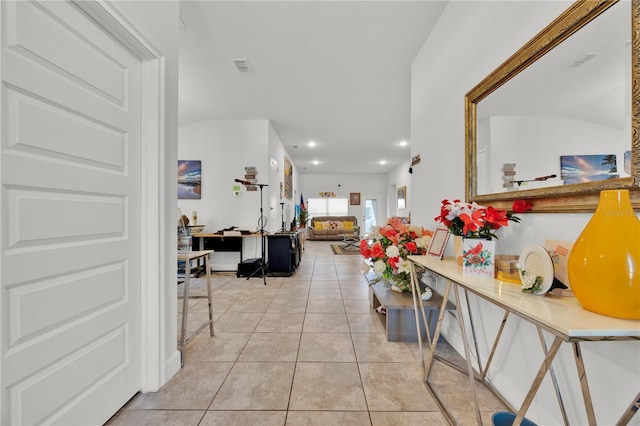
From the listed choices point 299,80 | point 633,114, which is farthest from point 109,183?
point 299,80

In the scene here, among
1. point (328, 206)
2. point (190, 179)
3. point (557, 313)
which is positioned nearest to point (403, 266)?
point (557, 313)

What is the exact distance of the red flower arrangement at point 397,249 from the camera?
2.19 metres

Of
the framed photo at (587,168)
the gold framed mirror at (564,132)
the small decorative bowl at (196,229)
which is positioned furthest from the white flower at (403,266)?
the small decorative bowl at (196,229)

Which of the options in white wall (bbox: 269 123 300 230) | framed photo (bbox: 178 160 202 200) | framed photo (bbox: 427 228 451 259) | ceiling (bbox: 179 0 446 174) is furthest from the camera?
white wall (bbox: 269 123 300 230)

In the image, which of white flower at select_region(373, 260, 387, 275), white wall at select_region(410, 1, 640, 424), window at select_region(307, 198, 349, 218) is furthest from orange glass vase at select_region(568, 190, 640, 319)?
window at select_region(307, 198, 349, 218)

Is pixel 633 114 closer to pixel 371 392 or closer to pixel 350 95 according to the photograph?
pixel 371 392

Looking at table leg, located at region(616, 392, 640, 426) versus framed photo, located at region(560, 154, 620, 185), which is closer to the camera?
table leg, located at region(616, 392, 640, 426)

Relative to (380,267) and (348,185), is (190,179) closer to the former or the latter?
(380,267)

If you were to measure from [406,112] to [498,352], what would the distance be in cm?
409

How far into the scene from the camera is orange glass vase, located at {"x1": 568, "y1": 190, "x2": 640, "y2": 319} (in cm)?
71

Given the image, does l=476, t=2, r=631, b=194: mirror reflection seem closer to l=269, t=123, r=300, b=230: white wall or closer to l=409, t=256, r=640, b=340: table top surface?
l=409, t=256, r=640, b=340: table top surface

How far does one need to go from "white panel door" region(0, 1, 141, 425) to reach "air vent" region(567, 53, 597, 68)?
2.16 m

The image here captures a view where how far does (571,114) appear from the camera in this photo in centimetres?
109

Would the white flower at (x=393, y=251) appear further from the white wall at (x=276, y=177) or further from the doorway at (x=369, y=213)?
the doorway at (x=369, y=213)
